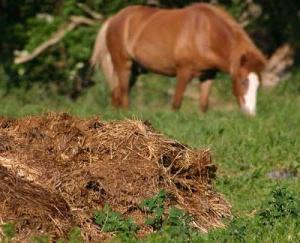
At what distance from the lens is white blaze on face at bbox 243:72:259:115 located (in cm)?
1612

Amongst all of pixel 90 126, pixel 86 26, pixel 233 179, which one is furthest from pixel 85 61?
pixel 90 126

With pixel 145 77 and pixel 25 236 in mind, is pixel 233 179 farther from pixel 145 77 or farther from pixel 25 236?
pixel 145 77

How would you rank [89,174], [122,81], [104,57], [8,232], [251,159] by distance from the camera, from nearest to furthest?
[8,232]
[89,174]
[251,159]
[122,81]
[104,57]

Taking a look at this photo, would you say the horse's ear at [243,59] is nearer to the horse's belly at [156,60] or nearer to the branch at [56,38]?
the horse's belly at [156,60]

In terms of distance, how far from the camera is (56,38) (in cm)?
2092

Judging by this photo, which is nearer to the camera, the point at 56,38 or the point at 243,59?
the point at 243,59

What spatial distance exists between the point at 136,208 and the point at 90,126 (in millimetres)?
1036

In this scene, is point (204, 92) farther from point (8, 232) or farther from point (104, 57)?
point (8, 232)

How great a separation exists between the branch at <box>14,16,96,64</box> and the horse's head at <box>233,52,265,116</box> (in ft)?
18.0

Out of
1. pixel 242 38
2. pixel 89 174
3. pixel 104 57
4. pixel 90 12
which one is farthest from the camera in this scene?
pixel 90 12

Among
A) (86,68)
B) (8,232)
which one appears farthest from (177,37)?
(8,232)

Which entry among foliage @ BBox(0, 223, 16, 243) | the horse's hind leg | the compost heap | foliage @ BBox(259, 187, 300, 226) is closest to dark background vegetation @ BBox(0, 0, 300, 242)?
the horse's hind leg

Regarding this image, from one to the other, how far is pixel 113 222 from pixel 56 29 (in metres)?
14.2

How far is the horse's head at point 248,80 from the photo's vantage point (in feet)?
53.1
